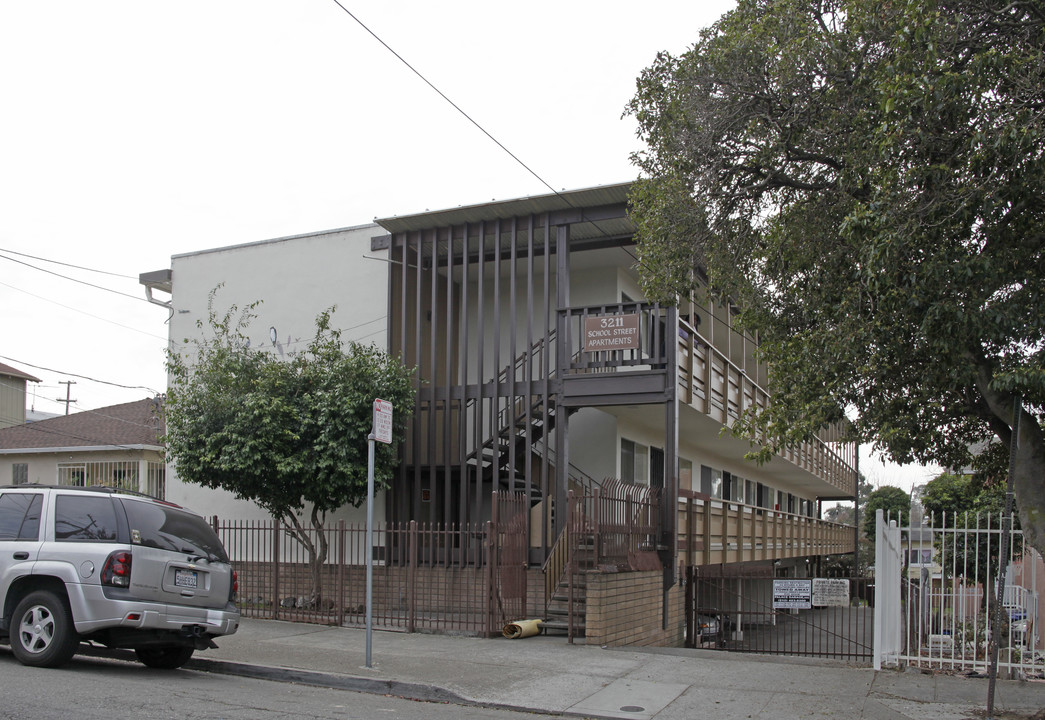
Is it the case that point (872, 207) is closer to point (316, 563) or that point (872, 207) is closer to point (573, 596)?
point (573, 596)

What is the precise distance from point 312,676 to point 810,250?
724 cm

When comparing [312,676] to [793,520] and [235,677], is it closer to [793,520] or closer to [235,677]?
[235,677]

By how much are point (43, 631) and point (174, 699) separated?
181cm

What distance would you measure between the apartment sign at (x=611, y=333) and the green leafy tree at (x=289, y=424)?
3315 mm

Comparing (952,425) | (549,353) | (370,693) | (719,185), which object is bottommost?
(370,693)

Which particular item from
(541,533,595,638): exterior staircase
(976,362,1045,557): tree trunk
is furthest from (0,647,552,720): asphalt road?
(976,362,1045,557): tree trunk

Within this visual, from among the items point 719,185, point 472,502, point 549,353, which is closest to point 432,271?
point 549,353

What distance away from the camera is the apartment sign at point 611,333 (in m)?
16.2

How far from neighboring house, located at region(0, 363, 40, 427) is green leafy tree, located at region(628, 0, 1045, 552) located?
28.1 metres

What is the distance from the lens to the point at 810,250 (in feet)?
37.2

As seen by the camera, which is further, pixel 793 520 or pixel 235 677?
pixel 793 520

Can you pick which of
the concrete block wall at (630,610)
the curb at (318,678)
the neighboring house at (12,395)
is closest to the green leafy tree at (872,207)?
the concrete block wall at (630,610)

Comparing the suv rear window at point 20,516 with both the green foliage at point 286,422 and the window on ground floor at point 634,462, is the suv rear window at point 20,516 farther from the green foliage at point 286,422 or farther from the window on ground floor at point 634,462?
the window on ground floor at point 634,462

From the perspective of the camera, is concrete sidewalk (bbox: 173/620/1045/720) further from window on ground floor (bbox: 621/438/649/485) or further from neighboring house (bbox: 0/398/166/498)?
neighboring house (bbox: 0/398/166/498)
